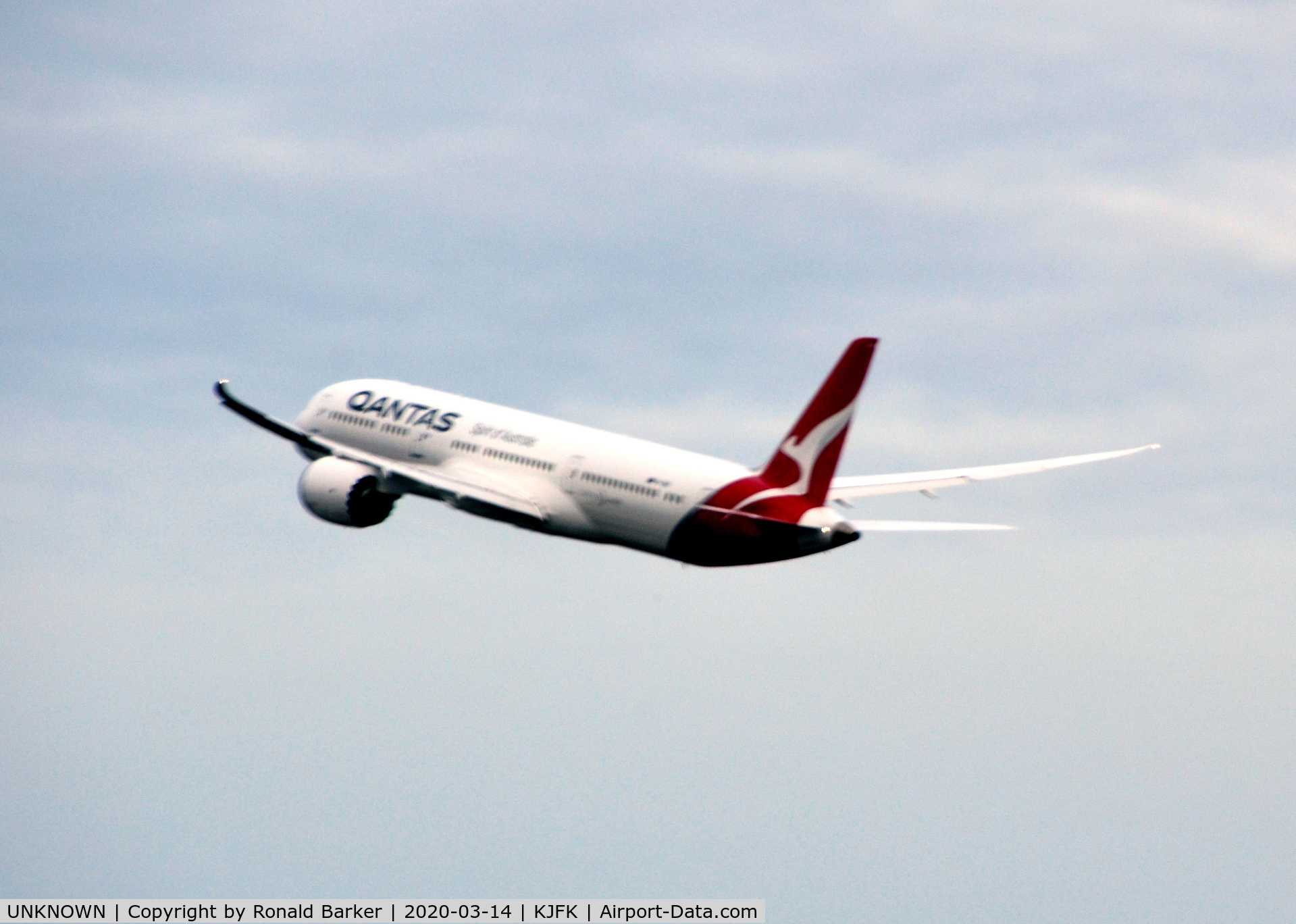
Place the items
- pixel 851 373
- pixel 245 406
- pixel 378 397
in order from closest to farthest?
pixel 851 373
pixel 245 406
pixel 378 397

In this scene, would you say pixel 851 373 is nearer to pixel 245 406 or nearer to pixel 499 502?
pixel 499 502

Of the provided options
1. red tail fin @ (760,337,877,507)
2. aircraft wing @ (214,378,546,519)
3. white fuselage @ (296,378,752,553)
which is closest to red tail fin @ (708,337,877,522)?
red tail fin @ (760,337,877,507)

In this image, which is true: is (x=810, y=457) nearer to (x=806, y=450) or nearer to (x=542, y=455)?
(x=806, y=450)

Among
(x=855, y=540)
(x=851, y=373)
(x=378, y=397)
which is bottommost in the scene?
(x=855, y=540)

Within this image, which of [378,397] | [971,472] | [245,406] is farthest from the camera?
[378,397]

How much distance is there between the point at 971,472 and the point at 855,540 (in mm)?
11368

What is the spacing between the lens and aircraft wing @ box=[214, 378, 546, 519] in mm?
65312

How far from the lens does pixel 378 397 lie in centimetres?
7588

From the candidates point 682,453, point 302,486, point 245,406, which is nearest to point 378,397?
point 302,486

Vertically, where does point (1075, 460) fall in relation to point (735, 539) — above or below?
above

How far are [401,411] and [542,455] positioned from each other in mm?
8705

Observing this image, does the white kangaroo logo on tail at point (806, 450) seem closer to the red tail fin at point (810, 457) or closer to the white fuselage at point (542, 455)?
the red tail fin at point (810, 457)

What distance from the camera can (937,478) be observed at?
7012 cm

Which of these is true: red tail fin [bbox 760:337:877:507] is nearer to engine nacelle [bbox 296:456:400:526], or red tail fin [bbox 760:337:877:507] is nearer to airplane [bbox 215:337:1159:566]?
airplane [bbox 215:337:1159:566]
